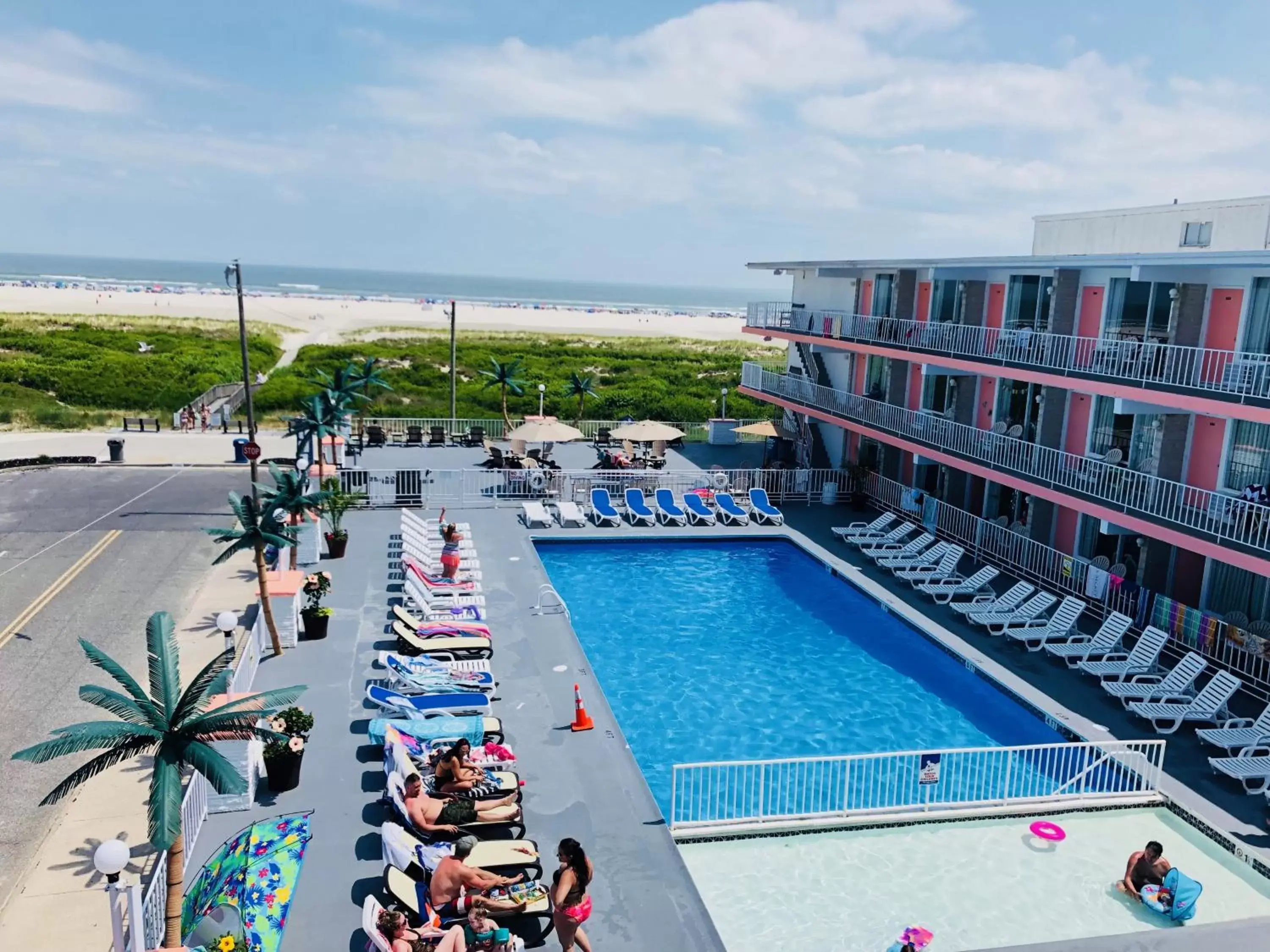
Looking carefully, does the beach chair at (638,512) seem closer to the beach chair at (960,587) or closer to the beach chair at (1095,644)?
the beach chair at (960,587)

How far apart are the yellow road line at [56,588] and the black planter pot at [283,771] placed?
8.39 meters

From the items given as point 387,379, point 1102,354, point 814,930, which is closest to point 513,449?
point 1102,354

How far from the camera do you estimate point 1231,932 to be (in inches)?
402

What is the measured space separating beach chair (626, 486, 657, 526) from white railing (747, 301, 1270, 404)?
7975mm

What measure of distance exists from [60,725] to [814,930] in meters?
10.9

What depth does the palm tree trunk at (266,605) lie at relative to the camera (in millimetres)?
15039

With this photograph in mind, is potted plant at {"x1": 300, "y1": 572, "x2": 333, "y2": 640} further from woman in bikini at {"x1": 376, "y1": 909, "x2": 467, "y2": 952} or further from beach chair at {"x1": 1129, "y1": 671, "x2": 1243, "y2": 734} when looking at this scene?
beach chair at {"x1": 1129, "y1": 671, "x2": 1243, "y2": 734}

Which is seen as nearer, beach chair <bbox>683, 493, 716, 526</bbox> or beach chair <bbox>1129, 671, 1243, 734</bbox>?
beach chair <bbox>1129, 671, 1243, 734</bbox>

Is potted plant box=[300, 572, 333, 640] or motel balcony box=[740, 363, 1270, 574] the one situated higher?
motel balcony box=[740, 363, 1270, 574]

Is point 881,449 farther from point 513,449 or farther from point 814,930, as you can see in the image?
point 814,930

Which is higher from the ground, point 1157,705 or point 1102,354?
point 1102,354

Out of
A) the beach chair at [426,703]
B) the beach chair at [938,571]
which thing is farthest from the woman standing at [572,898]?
the beach chair at [938,571]

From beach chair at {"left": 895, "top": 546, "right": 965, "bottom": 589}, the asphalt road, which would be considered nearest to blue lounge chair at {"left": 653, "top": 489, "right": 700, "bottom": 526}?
beach chair at {"left": 895, "top": 546, "right": 965, "bottom": 589}

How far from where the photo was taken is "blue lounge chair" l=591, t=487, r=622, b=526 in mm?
25812
